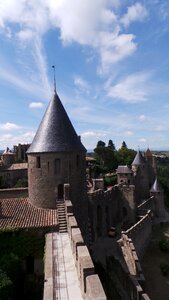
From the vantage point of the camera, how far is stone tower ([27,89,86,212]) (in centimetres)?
2084

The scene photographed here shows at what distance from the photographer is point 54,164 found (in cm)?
2088

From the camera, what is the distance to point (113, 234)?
3412 centimetres

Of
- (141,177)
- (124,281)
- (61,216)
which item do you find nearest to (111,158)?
(141,177)

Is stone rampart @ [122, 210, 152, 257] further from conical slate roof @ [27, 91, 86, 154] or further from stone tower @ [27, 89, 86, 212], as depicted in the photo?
conical slate roof @ [27, 91, 86, 154]

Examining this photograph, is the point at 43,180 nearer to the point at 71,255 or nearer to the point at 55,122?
the point at 55,122

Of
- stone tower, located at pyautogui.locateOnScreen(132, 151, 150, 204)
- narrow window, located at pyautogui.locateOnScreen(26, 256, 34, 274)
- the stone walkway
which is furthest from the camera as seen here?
stone tower, located at pyautogui.locateOnScreen(132, 151, 150, 204)

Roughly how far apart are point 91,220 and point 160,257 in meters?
8.13

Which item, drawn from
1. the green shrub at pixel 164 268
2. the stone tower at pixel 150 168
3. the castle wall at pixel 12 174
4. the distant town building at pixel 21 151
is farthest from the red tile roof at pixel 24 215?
the distant town building at pixel 21 151

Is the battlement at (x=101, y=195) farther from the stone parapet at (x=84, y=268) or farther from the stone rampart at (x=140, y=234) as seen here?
the stone parapet at (x=84, y=268)

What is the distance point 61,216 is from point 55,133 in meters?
5.67

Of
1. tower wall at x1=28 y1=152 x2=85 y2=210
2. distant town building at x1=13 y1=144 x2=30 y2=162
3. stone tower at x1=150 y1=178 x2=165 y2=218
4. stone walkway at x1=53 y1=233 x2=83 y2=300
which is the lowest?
stone tower at x1=150 y1=178 x2=165 y2=218

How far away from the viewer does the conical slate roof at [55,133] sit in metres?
21.0

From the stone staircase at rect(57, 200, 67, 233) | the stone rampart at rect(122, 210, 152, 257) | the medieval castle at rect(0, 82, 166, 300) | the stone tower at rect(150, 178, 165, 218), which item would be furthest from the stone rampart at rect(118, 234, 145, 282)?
the stone tower at rect(150, 178, 165, 218)

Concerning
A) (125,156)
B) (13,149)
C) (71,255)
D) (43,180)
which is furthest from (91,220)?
(13,149)
